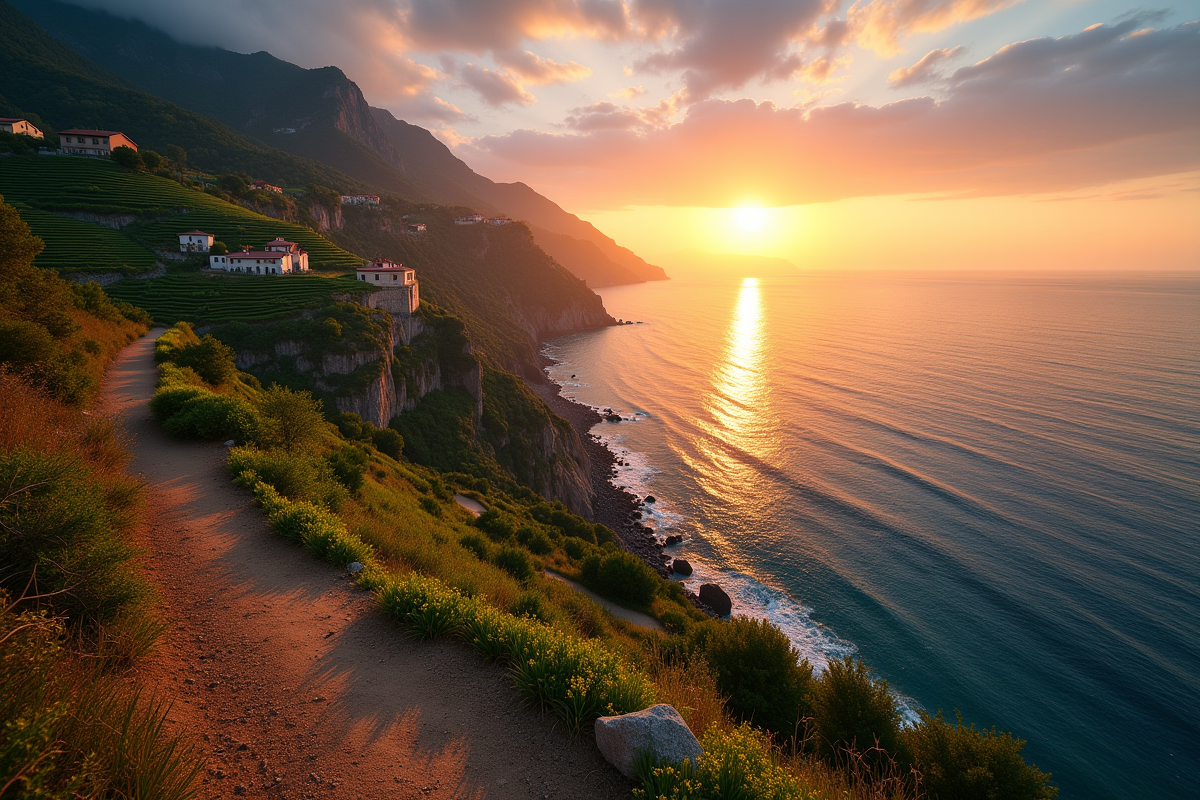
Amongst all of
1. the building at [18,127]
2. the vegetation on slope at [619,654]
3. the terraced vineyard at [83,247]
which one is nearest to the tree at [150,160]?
the building at [18,127]

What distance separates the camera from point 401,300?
67.7 metres

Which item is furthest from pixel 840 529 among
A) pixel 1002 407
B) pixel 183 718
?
pixel 183 718

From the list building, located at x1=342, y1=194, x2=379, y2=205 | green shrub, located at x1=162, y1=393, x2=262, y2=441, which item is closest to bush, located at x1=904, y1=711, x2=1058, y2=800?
green shrub, located at x1=162, y1=393, x2=262, y2=441

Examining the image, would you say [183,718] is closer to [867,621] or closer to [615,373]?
[867,621]

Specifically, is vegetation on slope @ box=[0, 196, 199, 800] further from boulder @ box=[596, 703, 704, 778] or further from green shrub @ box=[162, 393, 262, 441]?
boulder @ box=[596, 703, 704, 778]

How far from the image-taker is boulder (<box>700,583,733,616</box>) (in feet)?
133

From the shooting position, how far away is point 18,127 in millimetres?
91938

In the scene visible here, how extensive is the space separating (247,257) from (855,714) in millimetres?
82687

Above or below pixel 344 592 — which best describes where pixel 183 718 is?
above

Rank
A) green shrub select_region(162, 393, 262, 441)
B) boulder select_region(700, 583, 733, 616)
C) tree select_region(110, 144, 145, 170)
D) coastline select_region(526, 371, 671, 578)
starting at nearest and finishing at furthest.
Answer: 1. green shrub select_region(162, 393, 262, 441)
2. boulder select_region(700, 583, 733, 616)
3. coastline select_region(526, 371, 671, 578)
4. tree select_region(110, 144, 145, 170)

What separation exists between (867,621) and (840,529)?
40.2 feet

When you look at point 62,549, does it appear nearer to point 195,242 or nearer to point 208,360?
point 208,360

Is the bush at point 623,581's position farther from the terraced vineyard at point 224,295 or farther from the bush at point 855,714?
the terraced vineyard at point 224,295

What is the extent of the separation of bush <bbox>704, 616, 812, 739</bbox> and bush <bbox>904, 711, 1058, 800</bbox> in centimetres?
382
